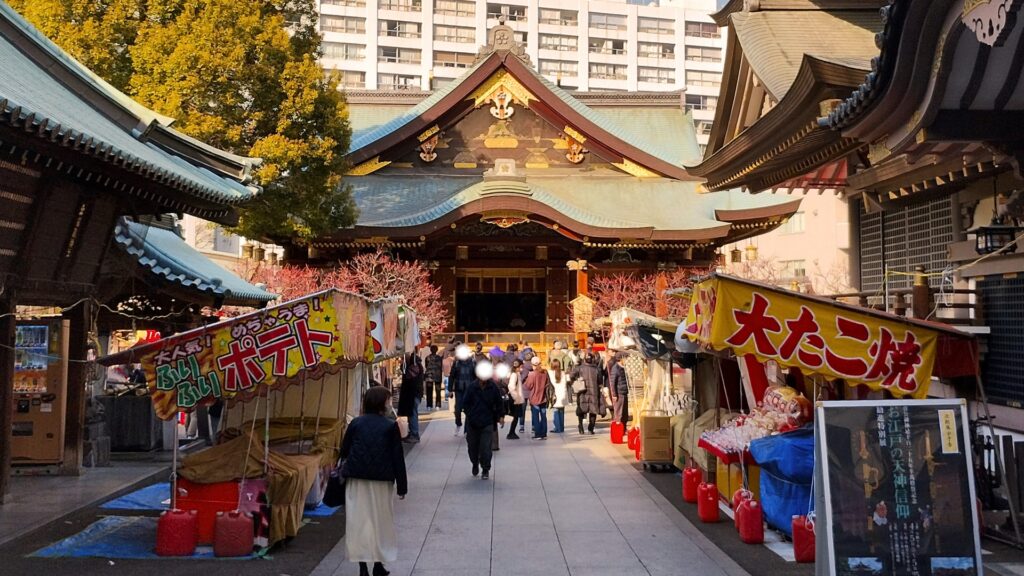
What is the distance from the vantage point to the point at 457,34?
65.2 metres

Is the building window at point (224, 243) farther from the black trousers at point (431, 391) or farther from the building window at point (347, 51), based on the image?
the black trousers at point (431, 391)

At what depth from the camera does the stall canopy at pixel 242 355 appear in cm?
762

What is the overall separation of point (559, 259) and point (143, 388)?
62.1 ft

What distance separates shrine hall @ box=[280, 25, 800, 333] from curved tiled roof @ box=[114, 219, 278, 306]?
37.5 ft

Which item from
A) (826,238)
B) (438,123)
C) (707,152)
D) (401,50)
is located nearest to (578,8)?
(401,50)

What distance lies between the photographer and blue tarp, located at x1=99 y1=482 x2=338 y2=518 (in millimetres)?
9805

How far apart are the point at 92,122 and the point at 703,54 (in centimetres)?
6590

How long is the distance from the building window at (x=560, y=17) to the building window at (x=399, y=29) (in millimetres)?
9510

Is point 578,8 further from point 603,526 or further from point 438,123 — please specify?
point 603,526

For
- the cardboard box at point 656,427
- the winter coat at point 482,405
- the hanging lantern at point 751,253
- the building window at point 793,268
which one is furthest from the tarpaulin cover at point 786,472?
the building window at point 793,268

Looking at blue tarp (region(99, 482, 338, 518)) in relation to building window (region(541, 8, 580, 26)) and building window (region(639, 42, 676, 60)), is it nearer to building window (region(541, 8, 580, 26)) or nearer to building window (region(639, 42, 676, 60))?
building window (region(541, 8, 580, 26))

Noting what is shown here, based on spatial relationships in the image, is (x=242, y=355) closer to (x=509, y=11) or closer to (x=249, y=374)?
(x=249, y=374)

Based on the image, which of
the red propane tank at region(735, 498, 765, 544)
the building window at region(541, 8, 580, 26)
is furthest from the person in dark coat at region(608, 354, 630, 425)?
the building window at region(541, 8, 580, 26)

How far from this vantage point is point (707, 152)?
16.8m
